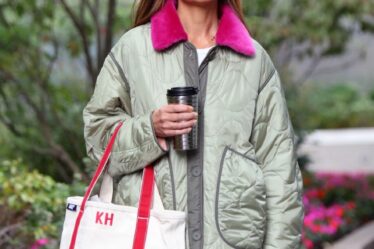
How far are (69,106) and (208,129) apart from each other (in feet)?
19.0

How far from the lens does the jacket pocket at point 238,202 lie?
2.96 m

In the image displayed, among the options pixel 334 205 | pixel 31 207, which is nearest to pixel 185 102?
pixel 31 207

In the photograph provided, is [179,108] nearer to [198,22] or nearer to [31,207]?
[198,22]

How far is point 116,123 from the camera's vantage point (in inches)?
121

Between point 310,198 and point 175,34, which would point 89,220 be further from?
point 310,198

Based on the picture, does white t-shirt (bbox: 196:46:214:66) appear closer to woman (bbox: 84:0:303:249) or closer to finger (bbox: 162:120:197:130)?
woman (bbox: 84:0:303:249)

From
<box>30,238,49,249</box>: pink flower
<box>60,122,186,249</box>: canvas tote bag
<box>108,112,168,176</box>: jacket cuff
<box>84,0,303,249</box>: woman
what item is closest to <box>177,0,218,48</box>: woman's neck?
<box>84,0,303,249</box>: woman

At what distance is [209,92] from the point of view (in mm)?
3016

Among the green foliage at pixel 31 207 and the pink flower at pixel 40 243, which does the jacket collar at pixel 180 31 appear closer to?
the green foliage at pixel 31 207

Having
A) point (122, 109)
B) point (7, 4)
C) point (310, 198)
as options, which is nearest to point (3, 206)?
point (7, 4)

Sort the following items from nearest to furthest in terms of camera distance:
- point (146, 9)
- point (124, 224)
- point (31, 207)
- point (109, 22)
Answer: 1. point (124, 224)
2. point (146, 9)
3. point (31, 207)
4. point (109, 22)

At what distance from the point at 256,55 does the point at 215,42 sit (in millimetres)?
145

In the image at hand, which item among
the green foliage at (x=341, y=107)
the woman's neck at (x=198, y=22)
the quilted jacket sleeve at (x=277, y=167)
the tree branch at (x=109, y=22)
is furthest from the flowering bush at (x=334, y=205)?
the green foliage at (x=341, y=107)

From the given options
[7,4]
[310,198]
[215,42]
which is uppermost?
[7,4]
